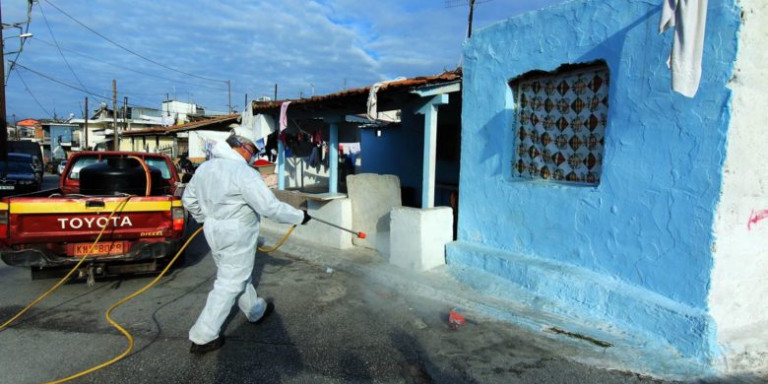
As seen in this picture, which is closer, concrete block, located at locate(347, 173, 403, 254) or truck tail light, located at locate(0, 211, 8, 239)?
truck tail light, located at locate(0, 211, 8, 239)

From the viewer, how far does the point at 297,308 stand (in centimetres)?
491

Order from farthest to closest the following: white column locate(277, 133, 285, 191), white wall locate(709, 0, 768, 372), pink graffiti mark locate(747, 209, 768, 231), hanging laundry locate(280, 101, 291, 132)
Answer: white column locate(277, 133, 285, 191) < hanging laundry locate(280, 101, 291, 132) < pink graffiti mark locate(747, 209, 768, 231) < white wall locate(709, 0, 768, 372)

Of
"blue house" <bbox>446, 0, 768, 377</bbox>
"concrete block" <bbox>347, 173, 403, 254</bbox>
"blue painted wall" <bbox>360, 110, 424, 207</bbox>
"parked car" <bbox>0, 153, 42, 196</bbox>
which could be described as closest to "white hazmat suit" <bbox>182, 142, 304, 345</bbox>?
"blue house" <bbox>446, 0, 768, 377</bbox>

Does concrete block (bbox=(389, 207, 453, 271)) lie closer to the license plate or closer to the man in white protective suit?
the man in white protective suit

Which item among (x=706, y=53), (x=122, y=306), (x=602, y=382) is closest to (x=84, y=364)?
(x=122, y=306)

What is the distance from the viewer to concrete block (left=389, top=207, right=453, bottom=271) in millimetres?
5910

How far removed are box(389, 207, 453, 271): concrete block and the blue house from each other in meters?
0.57

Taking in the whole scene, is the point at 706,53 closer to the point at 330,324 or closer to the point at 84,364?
the point at 330,324

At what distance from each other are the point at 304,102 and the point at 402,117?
396cm

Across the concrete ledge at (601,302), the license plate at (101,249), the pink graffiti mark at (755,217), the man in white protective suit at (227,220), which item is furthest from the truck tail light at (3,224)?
the pink graffiti mark at (755,217)

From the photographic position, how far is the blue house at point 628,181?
11.8 feet

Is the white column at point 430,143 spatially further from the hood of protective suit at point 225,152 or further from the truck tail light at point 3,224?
the truck tail light at point 3,224

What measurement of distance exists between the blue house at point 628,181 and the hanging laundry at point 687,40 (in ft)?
0.31

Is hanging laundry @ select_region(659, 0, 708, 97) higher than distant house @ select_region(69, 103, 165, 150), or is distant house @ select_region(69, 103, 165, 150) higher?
distant house @ select_region(69, 103, 165, 150)
